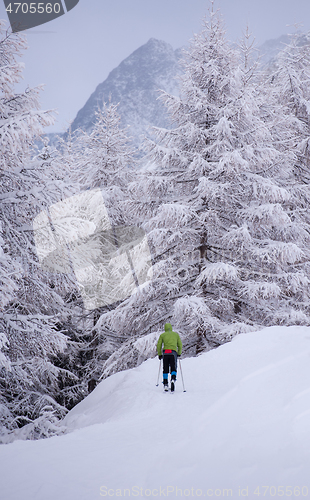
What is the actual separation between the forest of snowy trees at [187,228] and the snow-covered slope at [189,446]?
2163 millimetres

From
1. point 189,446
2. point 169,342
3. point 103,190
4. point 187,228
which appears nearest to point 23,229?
point 169,342

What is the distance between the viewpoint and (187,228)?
30.5ft

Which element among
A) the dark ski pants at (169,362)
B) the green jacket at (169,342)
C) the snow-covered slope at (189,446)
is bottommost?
the dark ski pants at (169,362)

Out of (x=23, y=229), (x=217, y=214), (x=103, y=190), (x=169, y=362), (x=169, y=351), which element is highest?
(x=23, y=229)

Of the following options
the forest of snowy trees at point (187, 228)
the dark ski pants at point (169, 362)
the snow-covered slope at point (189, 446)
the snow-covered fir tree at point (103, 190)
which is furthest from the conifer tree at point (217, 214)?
the snow-covered fir tree at point (103, 190)

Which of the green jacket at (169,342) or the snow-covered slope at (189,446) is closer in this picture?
the snow-covered slope at (189,446)

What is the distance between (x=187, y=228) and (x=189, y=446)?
6281 mm

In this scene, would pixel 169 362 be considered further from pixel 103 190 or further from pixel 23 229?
pixel 103 190

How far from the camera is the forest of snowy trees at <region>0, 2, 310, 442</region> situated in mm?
6723

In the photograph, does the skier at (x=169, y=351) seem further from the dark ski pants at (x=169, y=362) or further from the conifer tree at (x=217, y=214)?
the conifer tree at (x=217, y=214)

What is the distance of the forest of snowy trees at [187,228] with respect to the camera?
22.1 ft

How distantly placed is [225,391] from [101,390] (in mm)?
3519

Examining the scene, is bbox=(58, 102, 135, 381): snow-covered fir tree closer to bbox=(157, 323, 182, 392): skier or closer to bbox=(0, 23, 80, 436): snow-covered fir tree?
bbox=(0, 23, 80, 436): snow-covered fir tree

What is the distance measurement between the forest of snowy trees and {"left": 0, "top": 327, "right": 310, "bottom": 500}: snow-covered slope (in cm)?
216
